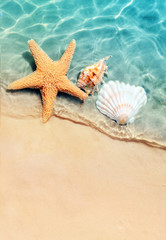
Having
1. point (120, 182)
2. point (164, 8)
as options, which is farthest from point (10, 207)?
point (164, 8)

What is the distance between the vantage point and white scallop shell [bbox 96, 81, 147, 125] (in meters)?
4.00

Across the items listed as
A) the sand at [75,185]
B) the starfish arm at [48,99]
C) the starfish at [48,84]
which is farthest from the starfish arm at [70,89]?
the sand at [75,185]

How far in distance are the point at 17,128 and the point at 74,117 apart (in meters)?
1.03

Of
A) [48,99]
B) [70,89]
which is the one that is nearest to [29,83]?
[48,99]

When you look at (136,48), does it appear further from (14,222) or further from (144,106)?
(14,222)

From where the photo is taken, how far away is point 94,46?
479 centimetres

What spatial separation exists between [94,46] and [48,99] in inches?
69.7

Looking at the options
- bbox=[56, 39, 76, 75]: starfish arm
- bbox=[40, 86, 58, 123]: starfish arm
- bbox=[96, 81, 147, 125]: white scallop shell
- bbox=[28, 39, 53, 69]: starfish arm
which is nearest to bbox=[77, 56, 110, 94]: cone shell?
bbox=[96, 81, 147, 125]: white scallop shell

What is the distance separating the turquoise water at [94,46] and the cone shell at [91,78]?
0.21 meters

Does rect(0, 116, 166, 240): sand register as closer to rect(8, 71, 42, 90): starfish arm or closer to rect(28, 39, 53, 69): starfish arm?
rect(8, 71, 42, 90): starfish arm

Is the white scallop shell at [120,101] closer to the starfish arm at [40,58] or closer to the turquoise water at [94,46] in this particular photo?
the turquoise water at [94,46]

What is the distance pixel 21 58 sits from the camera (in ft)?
14.9

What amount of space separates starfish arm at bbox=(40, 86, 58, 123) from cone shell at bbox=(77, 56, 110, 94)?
55 cm

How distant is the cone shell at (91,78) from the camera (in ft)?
13.4
